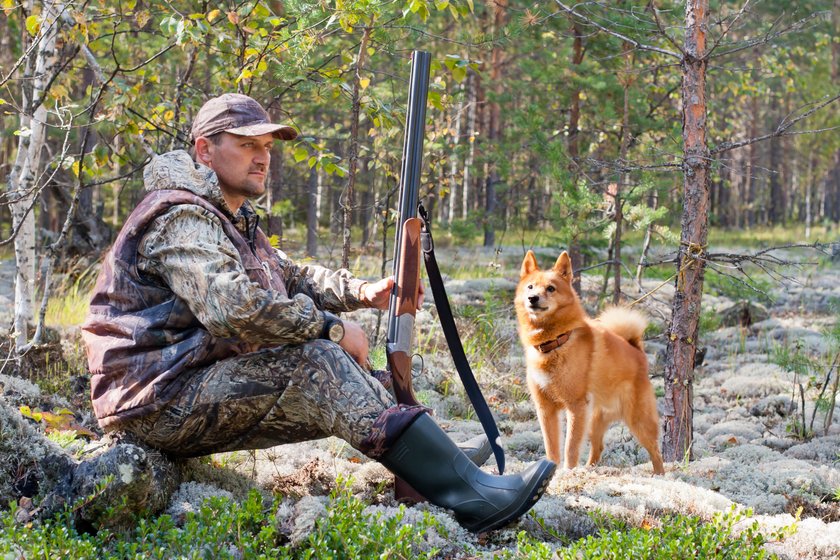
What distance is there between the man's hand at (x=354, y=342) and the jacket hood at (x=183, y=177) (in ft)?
2.68

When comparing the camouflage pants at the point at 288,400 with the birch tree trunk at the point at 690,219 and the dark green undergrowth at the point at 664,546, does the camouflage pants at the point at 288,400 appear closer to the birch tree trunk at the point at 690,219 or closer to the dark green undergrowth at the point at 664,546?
the dark green undergrowth at the point at 664,546

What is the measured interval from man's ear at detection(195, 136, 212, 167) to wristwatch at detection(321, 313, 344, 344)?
38.1 inches

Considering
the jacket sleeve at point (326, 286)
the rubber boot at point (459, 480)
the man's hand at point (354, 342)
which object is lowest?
the rubber boot at point (459, 480)

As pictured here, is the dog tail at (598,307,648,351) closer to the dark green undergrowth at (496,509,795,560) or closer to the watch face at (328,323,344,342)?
the dark green undergrowth at (496,509,795,560)

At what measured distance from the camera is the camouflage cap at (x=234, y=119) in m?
3.62

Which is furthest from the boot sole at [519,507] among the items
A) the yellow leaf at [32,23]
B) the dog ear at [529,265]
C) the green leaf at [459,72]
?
the yellow leaf at [32,23]

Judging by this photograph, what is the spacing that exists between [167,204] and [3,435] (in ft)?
4.28

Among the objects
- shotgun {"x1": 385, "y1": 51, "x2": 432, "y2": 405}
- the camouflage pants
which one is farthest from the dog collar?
the camouflage pants

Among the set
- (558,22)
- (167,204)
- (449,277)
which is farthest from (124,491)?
(449,277)

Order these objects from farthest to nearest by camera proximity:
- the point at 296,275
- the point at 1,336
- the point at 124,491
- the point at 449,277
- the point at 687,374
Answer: the point at 449,277 → the point at 1,336 → the point at 687,374 → the point at 296,275 → the point at 124,491

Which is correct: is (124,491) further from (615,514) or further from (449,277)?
(449,277)

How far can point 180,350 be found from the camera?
3.36m

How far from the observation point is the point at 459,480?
11.2 ft

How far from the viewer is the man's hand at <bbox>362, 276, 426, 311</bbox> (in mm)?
3838
